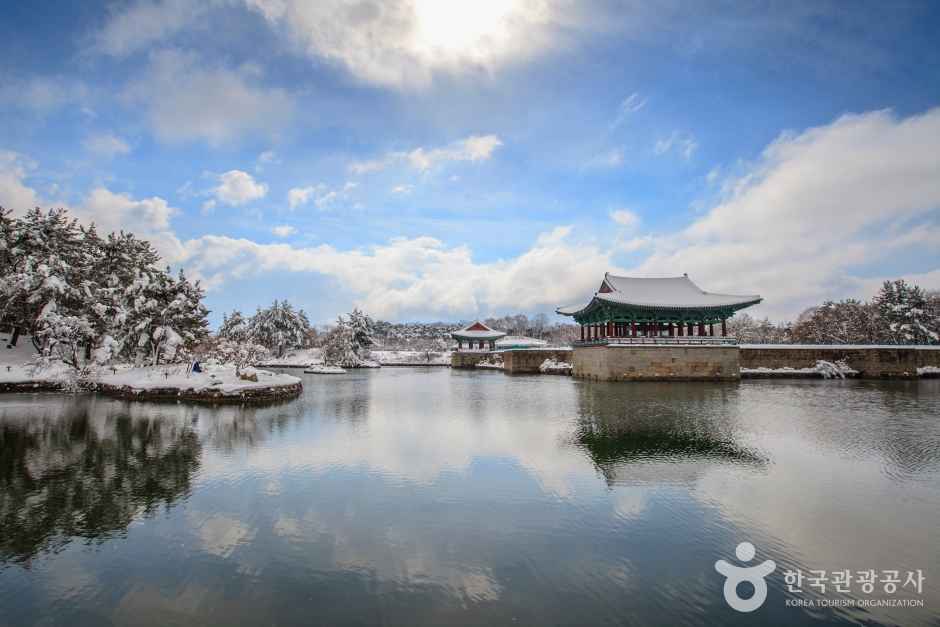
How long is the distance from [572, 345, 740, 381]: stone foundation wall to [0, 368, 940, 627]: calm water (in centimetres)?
1751

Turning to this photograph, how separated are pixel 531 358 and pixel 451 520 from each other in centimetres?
3828

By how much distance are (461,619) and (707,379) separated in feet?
105

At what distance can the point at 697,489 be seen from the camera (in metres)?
7.98

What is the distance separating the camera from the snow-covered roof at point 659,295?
108 ft

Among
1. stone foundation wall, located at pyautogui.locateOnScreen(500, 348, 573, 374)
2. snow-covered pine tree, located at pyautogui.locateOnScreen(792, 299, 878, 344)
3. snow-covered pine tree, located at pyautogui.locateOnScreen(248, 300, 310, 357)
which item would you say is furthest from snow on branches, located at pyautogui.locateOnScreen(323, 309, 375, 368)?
snow-covered pine tree, located at pyautogui.locateOnScreen(792, 299, 878, 344)

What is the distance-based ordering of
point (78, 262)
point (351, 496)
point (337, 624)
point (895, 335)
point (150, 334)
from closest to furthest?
point (337, 624), point (351, 496), point (150, 334), point (78, 262), point (895, 335)

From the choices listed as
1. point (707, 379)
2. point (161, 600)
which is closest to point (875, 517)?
point (161, 600)

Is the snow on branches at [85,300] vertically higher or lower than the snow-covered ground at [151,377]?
higher

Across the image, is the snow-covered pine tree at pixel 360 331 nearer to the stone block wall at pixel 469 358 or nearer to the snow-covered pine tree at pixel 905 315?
the stone block wall at pixel 469 358

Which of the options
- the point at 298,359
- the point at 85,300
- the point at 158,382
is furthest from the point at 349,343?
the point at 158,382

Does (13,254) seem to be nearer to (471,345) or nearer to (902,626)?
(902,626)

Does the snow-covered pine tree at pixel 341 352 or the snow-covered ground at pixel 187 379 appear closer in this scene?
the snow-covered ground at pixel 187 379

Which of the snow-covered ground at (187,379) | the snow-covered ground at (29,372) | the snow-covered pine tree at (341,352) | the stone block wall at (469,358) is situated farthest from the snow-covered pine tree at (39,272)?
the stone block wall at (469,358)

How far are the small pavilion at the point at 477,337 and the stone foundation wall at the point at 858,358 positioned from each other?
36.1 m
